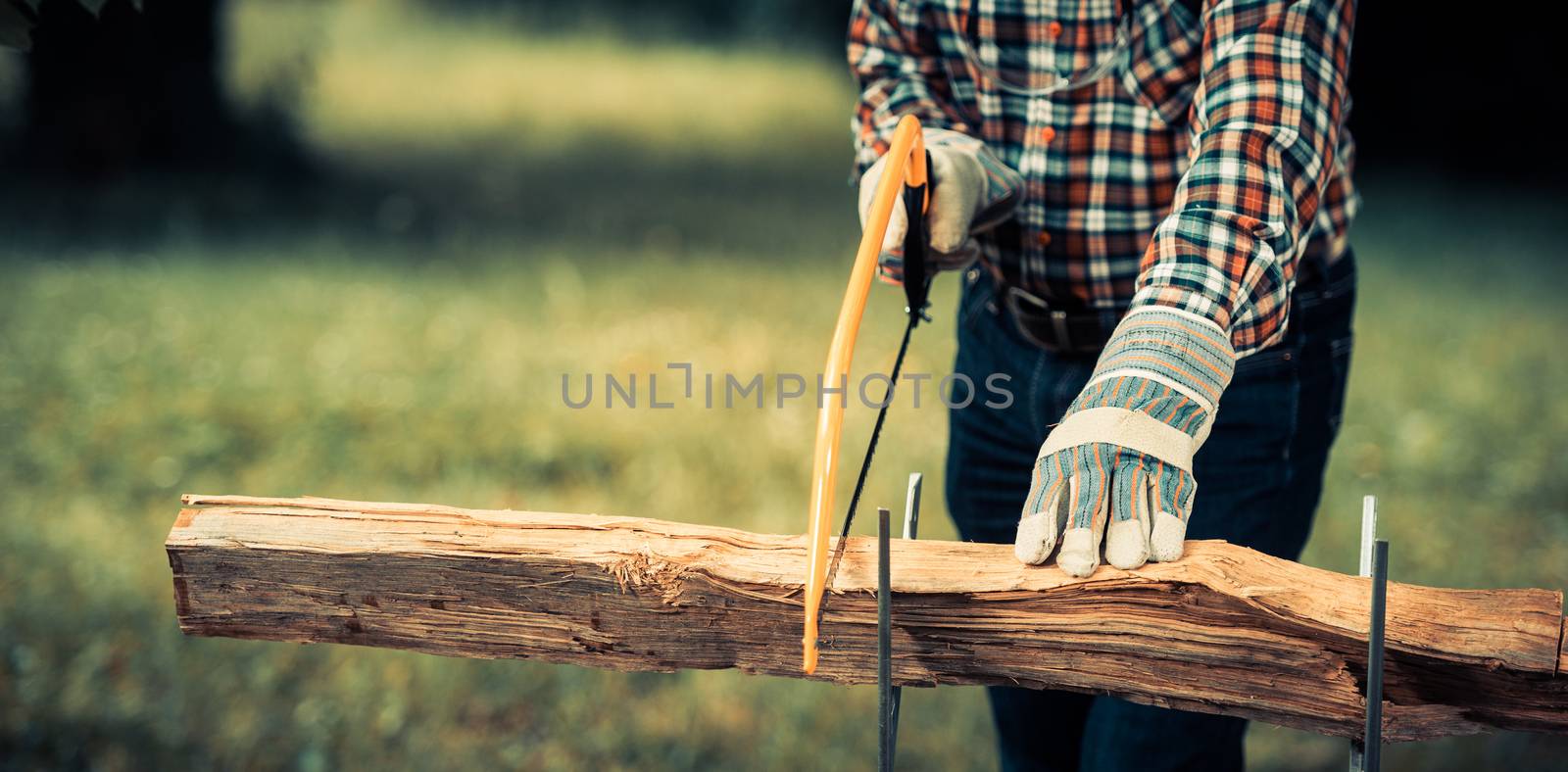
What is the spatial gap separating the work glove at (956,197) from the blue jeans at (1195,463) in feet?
0.77

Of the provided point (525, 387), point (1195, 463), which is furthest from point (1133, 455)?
point (525, 387)

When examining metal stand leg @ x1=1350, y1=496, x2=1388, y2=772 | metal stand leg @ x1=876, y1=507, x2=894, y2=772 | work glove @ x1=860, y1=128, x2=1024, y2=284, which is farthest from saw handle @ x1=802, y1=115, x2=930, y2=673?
metal stand leg @ x1=1350, y1=496, x2=1388, y2=772

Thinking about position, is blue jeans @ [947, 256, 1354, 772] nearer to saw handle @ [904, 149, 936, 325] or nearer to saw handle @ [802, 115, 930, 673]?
saw handle @ [904, 149, 936, 325]

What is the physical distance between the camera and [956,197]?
180 cm

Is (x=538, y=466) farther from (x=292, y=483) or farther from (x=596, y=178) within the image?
(x=596, y=178)

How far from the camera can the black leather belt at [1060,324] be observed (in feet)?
6.37

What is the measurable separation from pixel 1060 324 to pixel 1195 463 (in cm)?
30

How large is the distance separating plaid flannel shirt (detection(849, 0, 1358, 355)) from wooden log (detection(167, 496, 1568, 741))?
1.07 feet

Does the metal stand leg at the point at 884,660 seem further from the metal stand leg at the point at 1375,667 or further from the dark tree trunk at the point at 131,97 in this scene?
the dark tree trunk at the point at 131,97

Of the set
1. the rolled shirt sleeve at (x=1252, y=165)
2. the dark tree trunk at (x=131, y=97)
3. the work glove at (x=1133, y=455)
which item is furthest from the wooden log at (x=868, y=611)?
the dark tree trunk at (x=131, y=97)

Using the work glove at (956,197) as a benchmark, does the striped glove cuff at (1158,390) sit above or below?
below

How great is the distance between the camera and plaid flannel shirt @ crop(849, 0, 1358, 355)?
143 centimetres

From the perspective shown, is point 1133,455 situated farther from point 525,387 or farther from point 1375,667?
point 525,387

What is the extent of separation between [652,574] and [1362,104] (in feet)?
37.1
